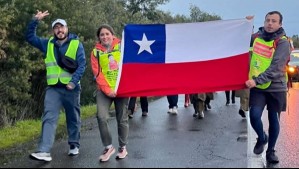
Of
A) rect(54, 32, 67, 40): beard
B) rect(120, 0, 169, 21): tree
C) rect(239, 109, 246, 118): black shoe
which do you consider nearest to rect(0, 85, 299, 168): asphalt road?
rect(239, 109, 246, 118): black shoe

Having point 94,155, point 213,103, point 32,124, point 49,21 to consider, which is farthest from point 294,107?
point 49,21

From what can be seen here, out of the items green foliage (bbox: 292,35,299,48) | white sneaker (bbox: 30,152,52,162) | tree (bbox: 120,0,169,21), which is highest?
tree (bbox: 120,0,169,21)

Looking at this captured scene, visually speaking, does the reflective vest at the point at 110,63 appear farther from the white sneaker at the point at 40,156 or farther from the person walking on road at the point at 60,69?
the white sneaker at the point at 40,156

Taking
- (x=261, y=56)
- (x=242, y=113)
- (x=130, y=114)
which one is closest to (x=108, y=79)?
(x=261, y=56)

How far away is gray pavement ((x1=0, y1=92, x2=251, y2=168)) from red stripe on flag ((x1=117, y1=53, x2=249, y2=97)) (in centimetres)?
97

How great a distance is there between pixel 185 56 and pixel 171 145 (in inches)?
63.1

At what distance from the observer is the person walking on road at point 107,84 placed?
24.2 ft

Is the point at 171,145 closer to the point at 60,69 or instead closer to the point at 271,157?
the point at 271,157

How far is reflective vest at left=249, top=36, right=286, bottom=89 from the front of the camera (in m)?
7.19

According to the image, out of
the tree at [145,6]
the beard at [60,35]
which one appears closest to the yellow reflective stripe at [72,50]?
the beard at [60,35]

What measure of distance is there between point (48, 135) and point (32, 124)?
4615mm

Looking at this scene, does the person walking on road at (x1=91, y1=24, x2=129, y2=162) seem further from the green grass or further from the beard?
the green grass

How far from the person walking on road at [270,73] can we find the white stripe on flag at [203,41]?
1.65 ft

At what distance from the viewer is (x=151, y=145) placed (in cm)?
873
